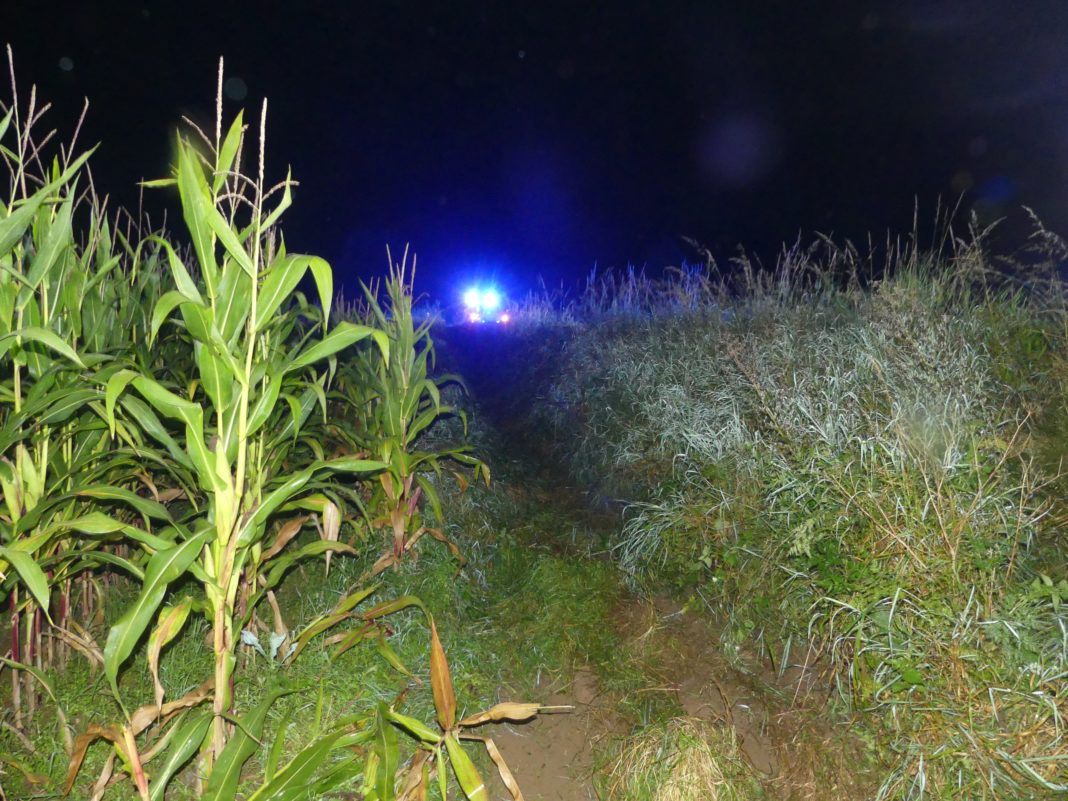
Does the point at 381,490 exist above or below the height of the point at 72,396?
below

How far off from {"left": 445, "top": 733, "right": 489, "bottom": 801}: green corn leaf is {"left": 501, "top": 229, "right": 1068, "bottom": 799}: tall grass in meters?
1.45

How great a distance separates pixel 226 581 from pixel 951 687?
2.65 metres

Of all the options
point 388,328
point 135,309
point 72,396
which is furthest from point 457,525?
point 72,396

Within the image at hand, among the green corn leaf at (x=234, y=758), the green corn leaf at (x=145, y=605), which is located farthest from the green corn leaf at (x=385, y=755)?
the green corn leaf at (x=145, y=605)

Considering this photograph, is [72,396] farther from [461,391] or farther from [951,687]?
[461,391]

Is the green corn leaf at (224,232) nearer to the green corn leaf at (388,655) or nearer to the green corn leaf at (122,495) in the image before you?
the green corn leaf at (122,495)

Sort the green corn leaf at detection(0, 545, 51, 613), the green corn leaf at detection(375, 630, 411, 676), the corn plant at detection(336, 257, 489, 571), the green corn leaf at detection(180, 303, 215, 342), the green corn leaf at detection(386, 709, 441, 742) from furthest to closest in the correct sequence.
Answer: the corn plant at detection(336, 257, 489, 571)
the green corn leaf at detection(375, 630, 411, 676)
the green corn leaf at detection(386, 709, 441, 742)
the green corn leaf at detection(180, 303, 215, 342)
the green corn leaf at detection(0, 545, 51, 613)

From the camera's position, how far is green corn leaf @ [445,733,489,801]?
2330 mm

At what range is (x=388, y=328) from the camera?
4.55 m

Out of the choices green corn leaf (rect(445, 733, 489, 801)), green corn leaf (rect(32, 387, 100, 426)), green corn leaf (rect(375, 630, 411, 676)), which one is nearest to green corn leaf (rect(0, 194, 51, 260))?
green corn leaf (rect(32, 387, 100, 426))

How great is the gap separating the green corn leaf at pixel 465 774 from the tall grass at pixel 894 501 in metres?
1.45

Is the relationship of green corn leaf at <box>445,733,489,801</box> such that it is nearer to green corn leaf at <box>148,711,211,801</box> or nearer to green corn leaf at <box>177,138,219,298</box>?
green corn leaf at <box>148,711,211,801</box>

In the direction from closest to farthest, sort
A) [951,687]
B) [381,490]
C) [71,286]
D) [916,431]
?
[951,687] < [71,286] < [916,431] < [381,490]

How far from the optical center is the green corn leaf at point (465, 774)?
233 centimetres
